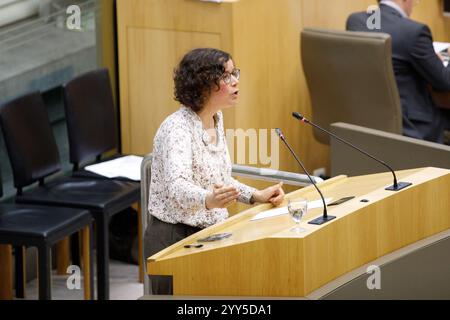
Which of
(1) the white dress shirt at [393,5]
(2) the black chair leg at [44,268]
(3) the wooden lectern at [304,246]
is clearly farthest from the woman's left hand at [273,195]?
(1) the white dress shirt at [393,5]

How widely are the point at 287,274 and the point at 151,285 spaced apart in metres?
0.69

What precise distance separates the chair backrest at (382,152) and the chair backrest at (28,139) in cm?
144

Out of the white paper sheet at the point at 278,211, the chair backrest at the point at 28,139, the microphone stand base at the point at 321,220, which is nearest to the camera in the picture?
the microphone stand base at the point at 321,220

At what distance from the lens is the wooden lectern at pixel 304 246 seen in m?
3.26

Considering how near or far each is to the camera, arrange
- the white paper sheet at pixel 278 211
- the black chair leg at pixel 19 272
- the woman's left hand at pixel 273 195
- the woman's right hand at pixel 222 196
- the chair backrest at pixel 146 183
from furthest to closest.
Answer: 1. the black chair leg at pixel 19 272
2. the chair backrest at pixel 146 183
3. the woman's left hand at pixel 273 195
4. the white paper sheet at pixel 278 211
5. the woman's right hand at pixel 222 196

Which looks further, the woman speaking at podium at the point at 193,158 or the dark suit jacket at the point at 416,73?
the dark suit jacket at the point at 416,73

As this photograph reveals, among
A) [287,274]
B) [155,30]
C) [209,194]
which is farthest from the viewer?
[155,30]

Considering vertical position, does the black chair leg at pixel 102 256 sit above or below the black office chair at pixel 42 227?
below

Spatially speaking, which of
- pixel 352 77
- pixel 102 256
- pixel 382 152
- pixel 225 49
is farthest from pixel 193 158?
pixel 352 77

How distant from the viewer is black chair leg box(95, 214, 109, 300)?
Answer: 5.52 metres

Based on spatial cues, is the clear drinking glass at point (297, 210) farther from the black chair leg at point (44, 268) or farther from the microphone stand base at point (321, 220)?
the black chair leg at point (44, 268)

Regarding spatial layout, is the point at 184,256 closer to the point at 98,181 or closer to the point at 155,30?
the point at 98,181

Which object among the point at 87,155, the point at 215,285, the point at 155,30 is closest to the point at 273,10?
the point at 155,30

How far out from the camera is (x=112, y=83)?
652 centimetres
